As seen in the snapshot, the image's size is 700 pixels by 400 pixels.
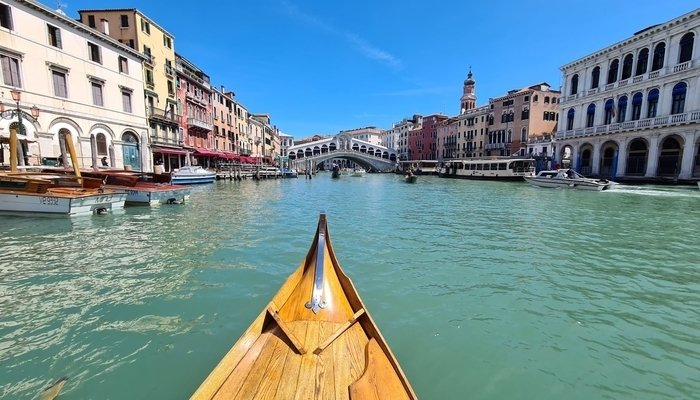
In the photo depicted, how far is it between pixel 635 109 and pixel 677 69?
13.4 ft

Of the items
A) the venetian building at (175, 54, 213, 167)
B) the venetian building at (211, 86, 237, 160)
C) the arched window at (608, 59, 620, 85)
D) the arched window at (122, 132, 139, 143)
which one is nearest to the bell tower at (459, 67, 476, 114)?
the arched window at (608, 59, 620, 85)

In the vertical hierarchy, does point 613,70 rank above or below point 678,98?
above

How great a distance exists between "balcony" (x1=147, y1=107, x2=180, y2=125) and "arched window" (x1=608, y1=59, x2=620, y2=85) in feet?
136

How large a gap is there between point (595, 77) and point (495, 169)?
1303 cm

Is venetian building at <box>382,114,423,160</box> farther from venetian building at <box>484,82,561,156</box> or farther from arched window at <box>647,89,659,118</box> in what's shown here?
arched window at <box>647,89,659,118</box>

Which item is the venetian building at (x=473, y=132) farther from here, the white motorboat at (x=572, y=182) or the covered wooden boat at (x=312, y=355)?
the covered wooden boat at (x=312, y=355)

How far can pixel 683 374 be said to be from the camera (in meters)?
3.29

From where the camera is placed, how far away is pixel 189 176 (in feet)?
84.0

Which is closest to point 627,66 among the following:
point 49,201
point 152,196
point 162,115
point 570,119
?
point 570,119

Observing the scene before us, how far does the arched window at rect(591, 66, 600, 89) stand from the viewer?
32344 millimetres

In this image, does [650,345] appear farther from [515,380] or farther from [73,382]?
[73,382]

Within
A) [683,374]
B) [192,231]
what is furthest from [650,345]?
[192,231]

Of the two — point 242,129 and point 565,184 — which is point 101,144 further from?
point 565,184

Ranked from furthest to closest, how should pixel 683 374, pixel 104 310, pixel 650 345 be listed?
1. pixel 104 310
2. pixel 650 345
3. pixel 683 374
